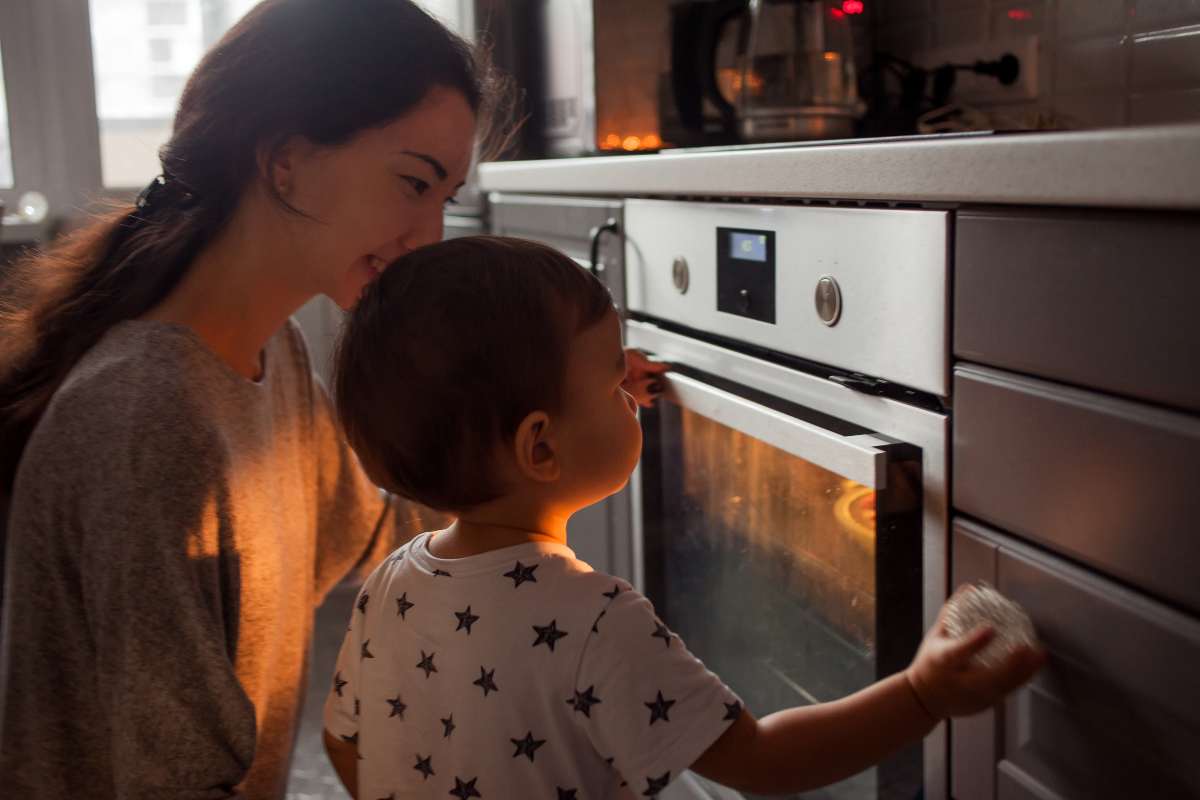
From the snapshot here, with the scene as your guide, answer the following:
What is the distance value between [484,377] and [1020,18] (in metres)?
1.19

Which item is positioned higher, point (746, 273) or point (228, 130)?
point (228, 130)

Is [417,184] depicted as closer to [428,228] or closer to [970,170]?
[428,228]

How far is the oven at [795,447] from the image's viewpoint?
2.96 ft

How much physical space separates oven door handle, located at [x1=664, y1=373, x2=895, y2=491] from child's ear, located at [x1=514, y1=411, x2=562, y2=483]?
0.25 m

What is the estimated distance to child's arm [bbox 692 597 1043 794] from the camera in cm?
74

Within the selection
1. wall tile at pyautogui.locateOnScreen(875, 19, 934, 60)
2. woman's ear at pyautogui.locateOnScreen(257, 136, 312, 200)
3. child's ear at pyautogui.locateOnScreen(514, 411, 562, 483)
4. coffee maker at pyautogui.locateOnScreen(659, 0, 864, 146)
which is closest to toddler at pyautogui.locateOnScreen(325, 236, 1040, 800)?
child's ear at pyautogui.locateOnScreen(514, 411, 562, 483)

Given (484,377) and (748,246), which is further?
(748,246)

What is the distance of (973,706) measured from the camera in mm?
739

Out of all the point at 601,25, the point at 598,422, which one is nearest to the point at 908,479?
the point at 598,422

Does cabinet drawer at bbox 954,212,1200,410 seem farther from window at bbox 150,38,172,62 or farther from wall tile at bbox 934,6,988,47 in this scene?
window at bbox 150,38,172,62

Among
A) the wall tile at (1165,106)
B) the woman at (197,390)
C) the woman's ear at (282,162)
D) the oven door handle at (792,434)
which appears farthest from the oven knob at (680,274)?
the wall tile at (1165,106)

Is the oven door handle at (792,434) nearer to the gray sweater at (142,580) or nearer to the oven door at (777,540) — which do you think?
the oven door at (777,540)

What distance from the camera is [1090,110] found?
1.51 m

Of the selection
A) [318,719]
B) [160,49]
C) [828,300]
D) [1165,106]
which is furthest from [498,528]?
[160,49]
